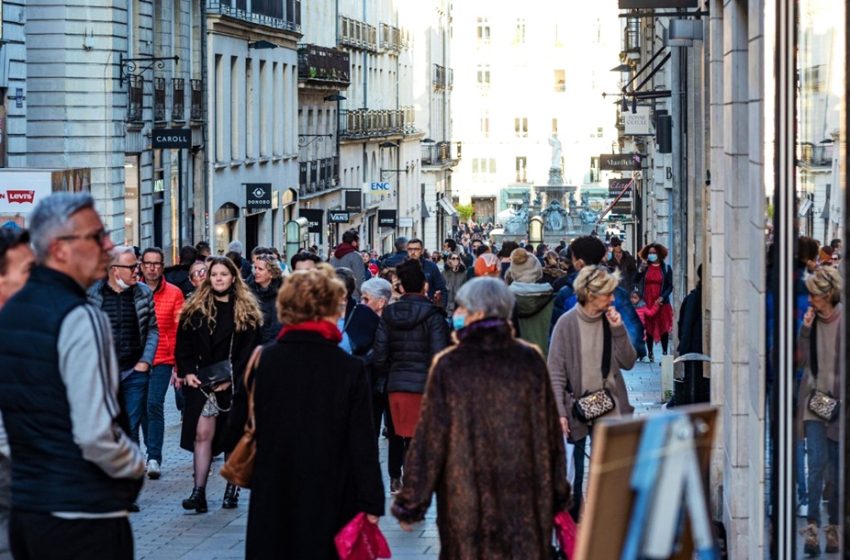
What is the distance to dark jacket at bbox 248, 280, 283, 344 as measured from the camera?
556 inches

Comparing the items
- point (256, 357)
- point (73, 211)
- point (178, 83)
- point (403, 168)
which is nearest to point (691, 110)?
point (256, 357)

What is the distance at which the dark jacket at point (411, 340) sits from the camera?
43.5 ft

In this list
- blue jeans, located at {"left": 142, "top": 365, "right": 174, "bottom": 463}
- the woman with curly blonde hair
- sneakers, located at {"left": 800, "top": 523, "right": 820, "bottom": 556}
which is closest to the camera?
sneakers, located at {"left": 800, "top": 523, "right": 820, "bottom": 556}

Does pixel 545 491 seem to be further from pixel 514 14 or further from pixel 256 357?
pixel 514 14

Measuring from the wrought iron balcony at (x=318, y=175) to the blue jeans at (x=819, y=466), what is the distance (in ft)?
169

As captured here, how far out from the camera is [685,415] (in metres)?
4.18

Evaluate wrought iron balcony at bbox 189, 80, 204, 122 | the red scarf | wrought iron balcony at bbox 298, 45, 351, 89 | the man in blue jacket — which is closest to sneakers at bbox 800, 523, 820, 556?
the red scarf

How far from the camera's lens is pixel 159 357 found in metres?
15.1

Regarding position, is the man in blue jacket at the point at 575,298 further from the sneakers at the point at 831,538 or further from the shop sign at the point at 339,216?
the shop sign at the point at 339,216

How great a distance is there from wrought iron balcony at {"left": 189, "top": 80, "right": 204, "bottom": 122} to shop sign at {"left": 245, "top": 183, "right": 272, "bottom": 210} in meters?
4.80

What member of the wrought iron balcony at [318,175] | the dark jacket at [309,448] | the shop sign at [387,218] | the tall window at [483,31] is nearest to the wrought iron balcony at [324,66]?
the wrought iron balcony at [318,175]

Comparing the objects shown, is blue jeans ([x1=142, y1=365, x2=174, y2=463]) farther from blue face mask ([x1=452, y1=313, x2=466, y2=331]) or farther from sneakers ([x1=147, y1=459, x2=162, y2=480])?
blue face mask ([x1=452, y1=313, x2=466, y2=331])

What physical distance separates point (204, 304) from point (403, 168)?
6972 cm

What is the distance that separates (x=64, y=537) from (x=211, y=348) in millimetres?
7117
